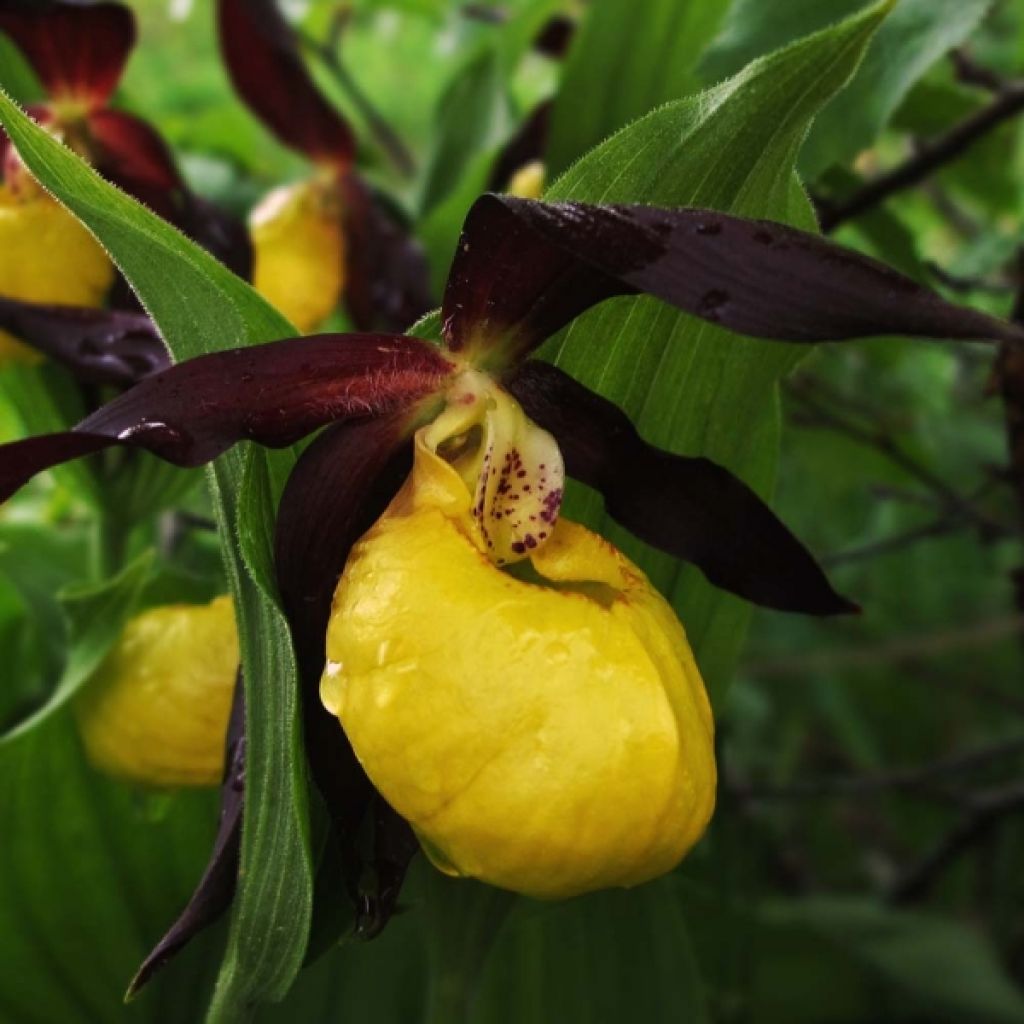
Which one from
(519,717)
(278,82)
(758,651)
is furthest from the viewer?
(758,651)

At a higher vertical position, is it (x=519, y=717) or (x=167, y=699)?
(x=519, y=717)

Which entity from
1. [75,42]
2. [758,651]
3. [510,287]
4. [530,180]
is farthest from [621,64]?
[758,651]

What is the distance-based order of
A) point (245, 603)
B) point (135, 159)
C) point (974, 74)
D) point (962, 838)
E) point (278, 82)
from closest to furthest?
point (245, 603) → point (135, 159) → point (974, 74) → point (278, 82) → point (962, 838)

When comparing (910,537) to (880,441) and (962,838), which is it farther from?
(962,838)

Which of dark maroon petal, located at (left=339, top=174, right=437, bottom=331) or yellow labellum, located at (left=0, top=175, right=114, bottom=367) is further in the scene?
dark maroon petal, located at (left=339, top=174, right=437, bottom=331)

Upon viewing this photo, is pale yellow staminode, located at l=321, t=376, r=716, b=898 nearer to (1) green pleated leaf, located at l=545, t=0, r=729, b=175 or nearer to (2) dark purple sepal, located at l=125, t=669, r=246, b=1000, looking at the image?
(2) dark purple sepal, located at l=125, t=669, r=246, b=1000

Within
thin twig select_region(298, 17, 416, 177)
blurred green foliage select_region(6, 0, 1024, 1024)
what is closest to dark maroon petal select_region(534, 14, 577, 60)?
blurred green foliage select_region(6, 0, 1024, 1024)

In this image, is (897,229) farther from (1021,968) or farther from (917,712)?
(917,712)

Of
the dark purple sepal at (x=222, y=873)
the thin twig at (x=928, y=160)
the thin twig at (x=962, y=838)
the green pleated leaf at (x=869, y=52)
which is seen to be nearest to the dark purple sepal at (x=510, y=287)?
the dark purple sepal at (x=222, y=873)

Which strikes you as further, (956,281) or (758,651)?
(758,651)
